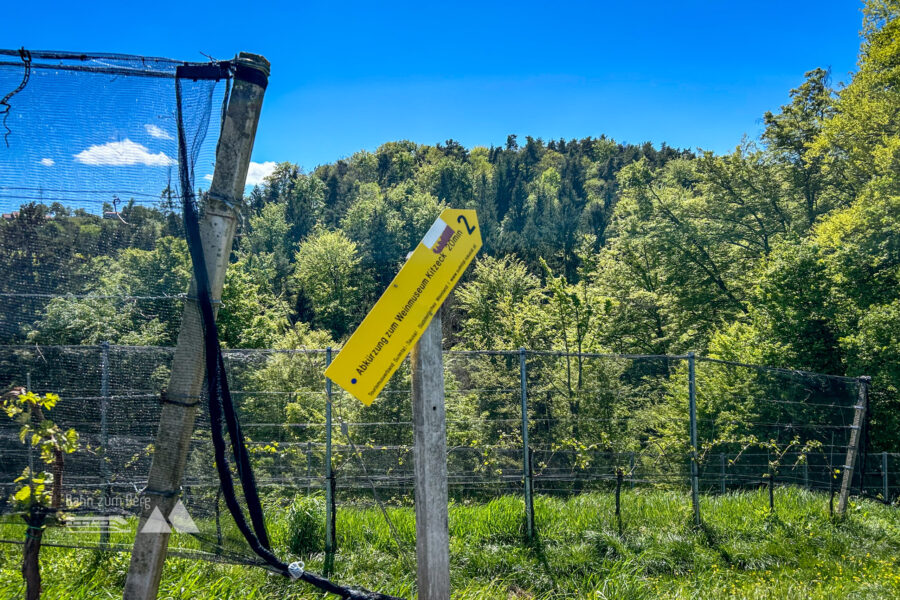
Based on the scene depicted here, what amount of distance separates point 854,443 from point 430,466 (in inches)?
236

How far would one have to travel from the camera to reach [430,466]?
233 centimetres

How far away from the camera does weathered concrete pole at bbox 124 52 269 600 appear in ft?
7.29

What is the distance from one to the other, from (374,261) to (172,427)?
60435 millimetres

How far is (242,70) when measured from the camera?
2.25 metres

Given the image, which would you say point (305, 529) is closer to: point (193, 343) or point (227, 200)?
point (193, 343)

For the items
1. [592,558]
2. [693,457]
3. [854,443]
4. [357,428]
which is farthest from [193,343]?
[854,443]

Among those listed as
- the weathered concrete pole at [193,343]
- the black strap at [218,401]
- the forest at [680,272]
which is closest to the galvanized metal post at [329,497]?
the forest at [680,272]

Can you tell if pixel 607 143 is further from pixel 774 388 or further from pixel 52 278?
pixel 52 278

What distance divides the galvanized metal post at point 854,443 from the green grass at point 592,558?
7.2 inches

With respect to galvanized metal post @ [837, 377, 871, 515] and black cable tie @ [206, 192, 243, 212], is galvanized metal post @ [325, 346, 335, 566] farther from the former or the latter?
galvanized metal post @ [837, 377, 871, 515]

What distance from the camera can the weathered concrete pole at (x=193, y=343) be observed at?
Answer: 2223 millimetres

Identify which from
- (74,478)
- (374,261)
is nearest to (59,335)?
(74,478)
